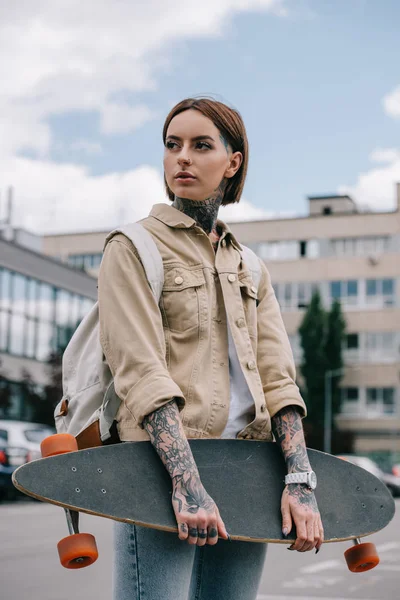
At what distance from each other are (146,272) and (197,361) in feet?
0.88

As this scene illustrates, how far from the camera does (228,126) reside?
276 centimetres

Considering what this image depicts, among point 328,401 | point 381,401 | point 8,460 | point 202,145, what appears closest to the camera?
point 202,145

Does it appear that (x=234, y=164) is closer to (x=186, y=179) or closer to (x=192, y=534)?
(x=186, y=179)

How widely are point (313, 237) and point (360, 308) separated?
5657 mm

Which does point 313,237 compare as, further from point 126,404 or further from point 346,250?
point 126,404

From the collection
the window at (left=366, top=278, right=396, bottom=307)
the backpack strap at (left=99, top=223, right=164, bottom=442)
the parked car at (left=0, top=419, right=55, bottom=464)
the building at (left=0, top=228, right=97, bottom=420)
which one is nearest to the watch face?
the backpack strap at (left=99, top=223, right=164, bottom=442)

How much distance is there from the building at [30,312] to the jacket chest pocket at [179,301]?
3362cm

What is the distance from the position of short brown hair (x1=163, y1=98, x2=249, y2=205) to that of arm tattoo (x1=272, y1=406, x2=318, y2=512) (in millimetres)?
673

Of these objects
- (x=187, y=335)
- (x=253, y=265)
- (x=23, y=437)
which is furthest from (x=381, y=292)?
(x=187, y=335)

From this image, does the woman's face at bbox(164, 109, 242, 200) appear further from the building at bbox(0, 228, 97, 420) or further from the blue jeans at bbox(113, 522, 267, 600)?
the building at bbox(0, 228, 97, 420)

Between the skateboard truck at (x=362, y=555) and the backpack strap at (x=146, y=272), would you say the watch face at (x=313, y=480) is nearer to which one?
the skateboard truck at (x=362, y=555)

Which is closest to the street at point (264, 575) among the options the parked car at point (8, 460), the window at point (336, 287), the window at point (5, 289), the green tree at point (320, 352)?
the parked car at point (8, 460)

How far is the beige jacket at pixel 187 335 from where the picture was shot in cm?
242

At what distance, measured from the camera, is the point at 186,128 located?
2.70m
